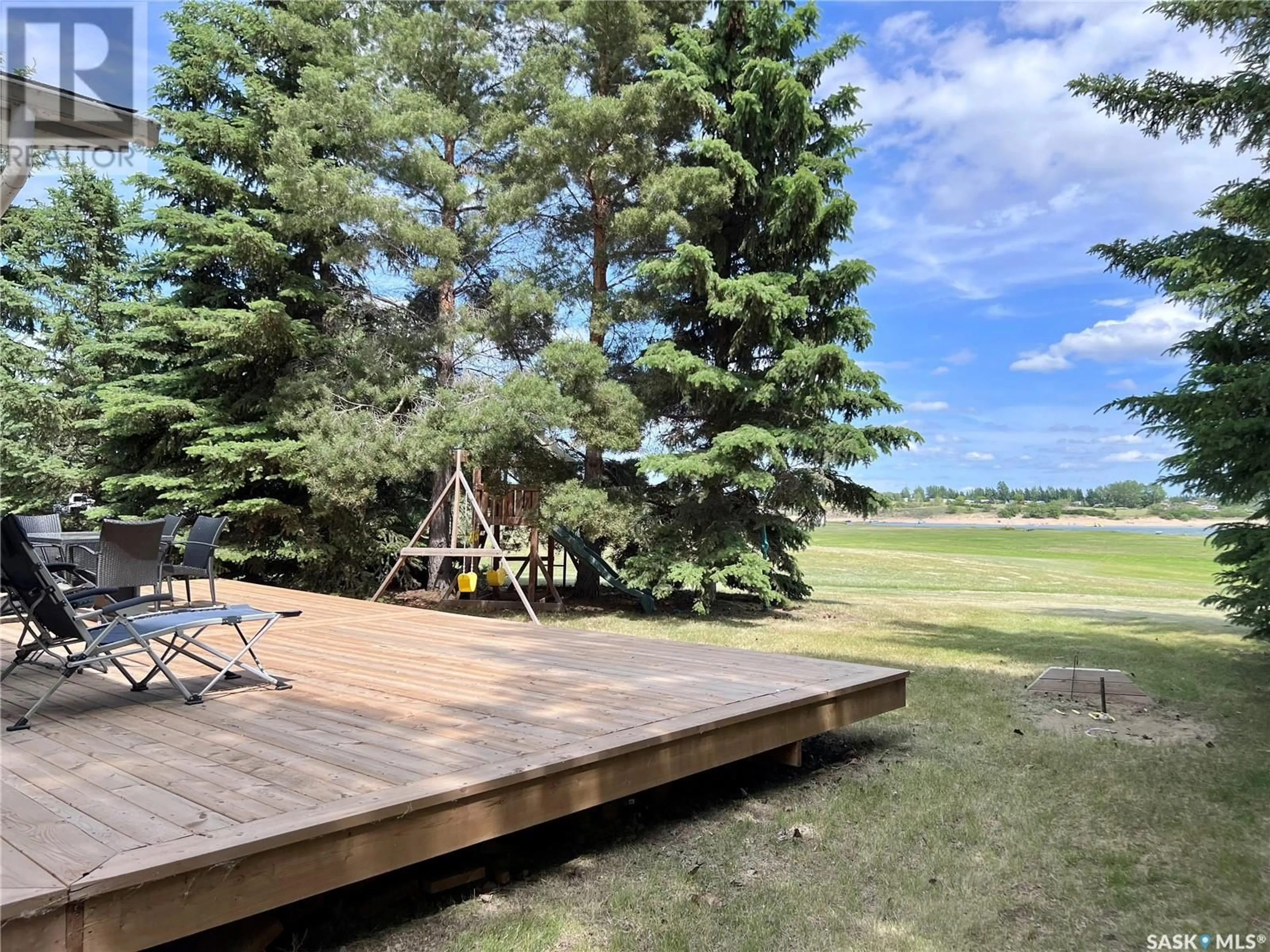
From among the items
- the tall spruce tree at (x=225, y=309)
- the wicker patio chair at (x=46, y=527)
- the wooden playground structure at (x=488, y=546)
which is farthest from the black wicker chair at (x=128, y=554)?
the tall spruce tree at (x=225, y=309)

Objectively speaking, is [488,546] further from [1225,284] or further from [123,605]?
[1225,284]

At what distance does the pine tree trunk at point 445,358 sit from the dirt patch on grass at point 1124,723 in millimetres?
7843

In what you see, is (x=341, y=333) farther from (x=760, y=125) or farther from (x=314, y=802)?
(x=314, y=802)

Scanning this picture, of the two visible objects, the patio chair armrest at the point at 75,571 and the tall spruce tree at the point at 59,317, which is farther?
the tall spruce tree at the point at 59,317

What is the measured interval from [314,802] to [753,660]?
3.38m

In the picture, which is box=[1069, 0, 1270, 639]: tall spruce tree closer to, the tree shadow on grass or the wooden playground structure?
the tree shadow on grass

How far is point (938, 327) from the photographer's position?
190ft

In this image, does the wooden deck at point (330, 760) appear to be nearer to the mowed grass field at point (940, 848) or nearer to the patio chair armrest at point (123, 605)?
the mowed grass field at point (940, 848)

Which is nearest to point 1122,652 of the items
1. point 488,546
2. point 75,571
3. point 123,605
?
point 488,546

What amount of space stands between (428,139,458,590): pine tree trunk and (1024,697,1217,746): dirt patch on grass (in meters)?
7.84

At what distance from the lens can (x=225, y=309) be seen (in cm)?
1159

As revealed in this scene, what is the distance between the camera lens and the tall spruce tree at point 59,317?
12727 millimetres

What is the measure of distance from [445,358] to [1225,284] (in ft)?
31.8

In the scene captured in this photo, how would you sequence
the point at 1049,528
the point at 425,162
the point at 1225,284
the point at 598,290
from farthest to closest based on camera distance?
the point at 1049,528, the point at 598,290, the point at 425,162, the point at 1225,284
